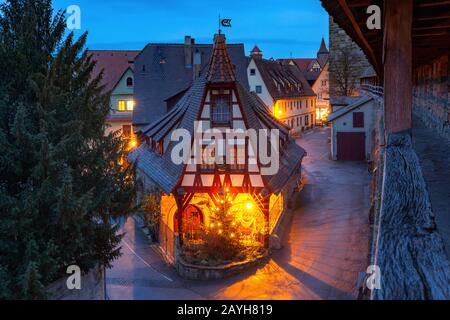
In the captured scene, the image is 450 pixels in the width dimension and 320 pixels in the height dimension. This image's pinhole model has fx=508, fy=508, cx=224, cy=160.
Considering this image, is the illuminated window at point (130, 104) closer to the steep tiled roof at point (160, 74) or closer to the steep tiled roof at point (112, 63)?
the steep tiled roof at point (160, 74)

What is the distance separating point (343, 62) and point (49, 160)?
4390 cm

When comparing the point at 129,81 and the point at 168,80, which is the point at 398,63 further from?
the point at 129,81

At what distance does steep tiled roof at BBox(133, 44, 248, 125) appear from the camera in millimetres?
38500

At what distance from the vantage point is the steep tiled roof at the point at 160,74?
3850cm

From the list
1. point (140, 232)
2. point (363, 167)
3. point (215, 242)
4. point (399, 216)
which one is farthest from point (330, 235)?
point (399, 216)

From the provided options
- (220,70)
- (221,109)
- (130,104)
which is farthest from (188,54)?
(221,109)

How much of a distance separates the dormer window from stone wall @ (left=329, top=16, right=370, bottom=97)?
106 ft

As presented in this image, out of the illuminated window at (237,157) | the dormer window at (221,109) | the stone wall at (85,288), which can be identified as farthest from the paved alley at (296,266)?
the dormer window at (221,109)

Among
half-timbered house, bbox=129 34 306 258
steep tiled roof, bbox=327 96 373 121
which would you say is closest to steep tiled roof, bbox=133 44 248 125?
steep tiled roof, bbox=327 96 373 121

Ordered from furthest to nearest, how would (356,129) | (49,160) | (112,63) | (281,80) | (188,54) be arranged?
(281,80) < (112,63) < (188,54) < (356,129) < (49,160)

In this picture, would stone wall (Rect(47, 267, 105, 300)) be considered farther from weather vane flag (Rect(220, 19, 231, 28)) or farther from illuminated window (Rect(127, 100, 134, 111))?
illuminated window (Rect(127, 100, 134, 111))

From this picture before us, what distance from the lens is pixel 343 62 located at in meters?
50.0

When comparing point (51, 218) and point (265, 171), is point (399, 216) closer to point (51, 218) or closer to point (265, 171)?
point (51, 218)

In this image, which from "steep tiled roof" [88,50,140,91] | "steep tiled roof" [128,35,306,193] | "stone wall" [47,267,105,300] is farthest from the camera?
"steep tiled roof" [88,50,140,91]
